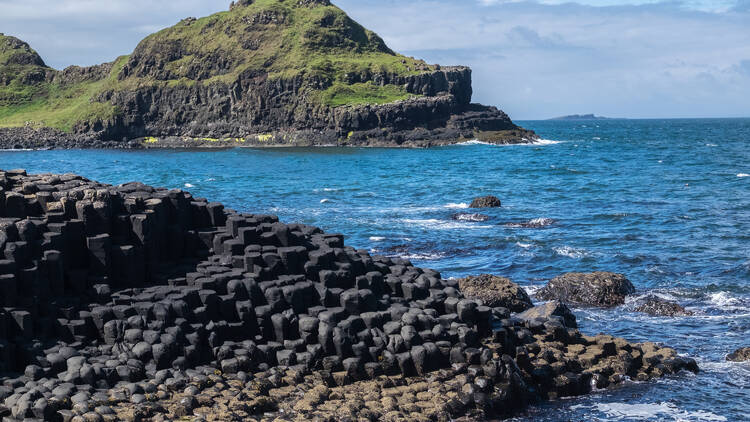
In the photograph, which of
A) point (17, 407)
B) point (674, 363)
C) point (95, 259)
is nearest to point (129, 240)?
point (95, 259)

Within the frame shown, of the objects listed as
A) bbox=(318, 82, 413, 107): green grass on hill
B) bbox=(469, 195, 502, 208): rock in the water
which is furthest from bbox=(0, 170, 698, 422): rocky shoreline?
bbox=(318, 82, 413, 107): green grass on hill

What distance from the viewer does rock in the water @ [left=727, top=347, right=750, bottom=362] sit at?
1558 centimetres

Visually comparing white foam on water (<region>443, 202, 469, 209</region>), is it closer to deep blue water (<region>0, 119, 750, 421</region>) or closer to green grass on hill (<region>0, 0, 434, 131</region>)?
deep blue water (<region>0, 119, 750, 421</region>)

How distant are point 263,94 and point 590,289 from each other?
4192 inches

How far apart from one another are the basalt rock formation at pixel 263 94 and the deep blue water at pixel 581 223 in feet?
112

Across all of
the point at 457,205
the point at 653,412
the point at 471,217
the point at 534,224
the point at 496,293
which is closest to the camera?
the point at 653,412

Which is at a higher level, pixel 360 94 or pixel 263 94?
pixel 263 94

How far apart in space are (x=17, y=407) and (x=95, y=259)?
408 cm

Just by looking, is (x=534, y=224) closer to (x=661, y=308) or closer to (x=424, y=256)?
(x=424, y=256)

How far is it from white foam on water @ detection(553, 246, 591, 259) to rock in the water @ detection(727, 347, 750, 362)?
10827 mm

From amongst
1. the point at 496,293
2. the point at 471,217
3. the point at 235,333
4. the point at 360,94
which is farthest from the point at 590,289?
the point at 360,94

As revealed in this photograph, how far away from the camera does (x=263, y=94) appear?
4788 inches

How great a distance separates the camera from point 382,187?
52.8 metres

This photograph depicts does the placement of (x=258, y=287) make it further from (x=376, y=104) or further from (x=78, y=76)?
(x=78, y=76)
